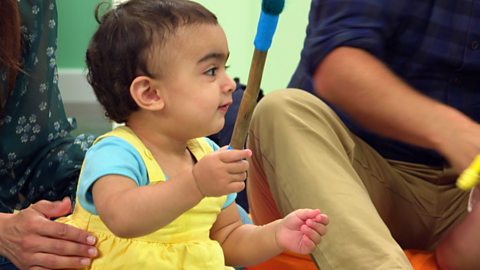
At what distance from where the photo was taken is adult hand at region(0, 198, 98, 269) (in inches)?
32.4

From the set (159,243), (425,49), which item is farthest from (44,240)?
(425,49)

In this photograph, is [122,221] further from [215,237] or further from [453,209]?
[453,209]

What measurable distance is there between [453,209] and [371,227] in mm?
260

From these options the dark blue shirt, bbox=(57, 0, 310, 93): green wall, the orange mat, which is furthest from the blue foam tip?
bbox=(57, 0, 310, 93): green wall

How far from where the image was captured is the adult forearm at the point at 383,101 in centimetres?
94

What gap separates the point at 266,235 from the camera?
87 centimetres

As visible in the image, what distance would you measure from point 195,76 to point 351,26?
0.31 meters

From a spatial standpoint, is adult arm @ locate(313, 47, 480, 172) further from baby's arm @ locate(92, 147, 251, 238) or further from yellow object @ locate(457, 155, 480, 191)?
baby's arm @ locate(92, 147, 251, 238)

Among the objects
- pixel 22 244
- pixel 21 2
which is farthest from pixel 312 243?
pixel 21 2

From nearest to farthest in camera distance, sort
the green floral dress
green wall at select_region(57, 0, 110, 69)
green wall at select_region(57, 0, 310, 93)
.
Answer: the green floral dress
green wall at select_region(57, 0, 310, 93)
green wall at select_region(57, 0, 110, 69)

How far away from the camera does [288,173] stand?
963 mm

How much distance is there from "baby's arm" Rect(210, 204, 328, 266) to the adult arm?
212 millimetres

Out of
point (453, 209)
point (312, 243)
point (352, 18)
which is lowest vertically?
point (453, 209)

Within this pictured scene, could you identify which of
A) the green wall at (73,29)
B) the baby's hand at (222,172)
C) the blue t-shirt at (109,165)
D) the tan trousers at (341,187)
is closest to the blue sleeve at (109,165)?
the blue t-shirt at (109,165)
